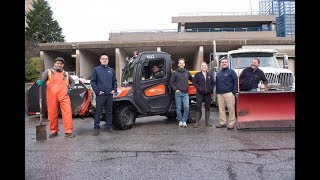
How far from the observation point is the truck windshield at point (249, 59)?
40.3 feet

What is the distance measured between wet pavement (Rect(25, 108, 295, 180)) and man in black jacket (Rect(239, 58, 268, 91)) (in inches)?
63.7

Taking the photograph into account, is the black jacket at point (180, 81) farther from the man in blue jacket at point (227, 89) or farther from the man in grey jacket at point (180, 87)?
the man in blue jacket at point (227, 89)

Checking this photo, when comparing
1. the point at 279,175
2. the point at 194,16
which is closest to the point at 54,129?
the point at 279,175

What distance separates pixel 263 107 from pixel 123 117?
3.63m

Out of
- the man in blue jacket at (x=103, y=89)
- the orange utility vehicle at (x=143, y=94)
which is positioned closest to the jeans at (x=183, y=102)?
the orange utility vehicle at (x=143, y=94)

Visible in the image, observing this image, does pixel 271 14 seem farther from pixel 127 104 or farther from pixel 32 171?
pixel 32 171

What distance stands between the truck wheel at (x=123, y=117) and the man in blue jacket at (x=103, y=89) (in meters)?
0.43

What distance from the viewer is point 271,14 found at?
5150 centimetres

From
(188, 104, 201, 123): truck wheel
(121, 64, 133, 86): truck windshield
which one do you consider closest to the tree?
(121, 64, 133, 86): truck windshield

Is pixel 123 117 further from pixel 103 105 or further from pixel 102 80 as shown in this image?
pixel 102 80
